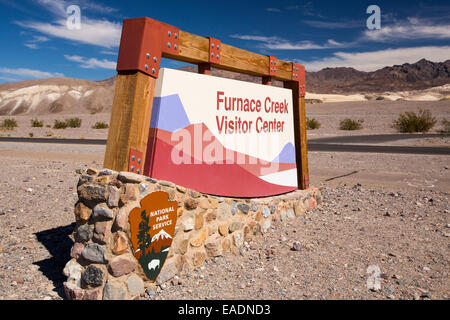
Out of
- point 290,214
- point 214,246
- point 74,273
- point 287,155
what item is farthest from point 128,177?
point 287,155

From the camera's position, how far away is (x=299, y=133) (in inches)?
266

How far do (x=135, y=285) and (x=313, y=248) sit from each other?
241cm

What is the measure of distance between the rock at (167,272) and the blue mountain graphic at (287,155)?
108 inches

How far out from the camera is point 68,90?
128 meters

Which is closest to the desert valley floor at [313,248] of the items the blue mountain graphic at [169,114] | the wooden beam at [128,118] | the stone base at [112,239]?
the stone base at [112,239]

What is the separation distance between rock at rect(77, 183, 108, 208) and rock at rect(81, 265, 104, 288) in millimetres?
568

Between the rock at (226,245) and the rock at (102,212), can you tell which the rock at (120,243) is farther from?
the rock at (226,245)

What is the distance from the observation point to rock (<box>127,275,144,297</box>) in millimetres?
3512

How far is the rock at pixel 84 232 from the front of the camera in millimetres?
3541

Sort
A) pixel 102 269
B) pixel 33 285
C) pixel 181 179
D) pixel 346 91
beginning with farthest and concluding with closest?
pixel 346 91 → pixel 181 179 → pixel 33 285 → pixel 102 269

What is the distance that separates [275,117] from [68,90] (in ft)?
442

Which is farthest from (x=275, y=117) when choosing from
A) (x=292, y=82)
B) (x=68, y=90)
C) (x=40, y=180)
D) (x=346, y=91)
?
(x=346, y=91)

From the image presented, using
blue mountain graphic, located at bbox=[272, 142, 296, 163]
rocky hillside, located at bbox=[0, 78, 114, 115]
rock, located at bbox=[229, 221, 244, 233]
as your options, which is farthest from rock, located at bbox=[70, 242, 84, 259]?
rocky hillside, located at bbox=[0, 78, 114, 115]
